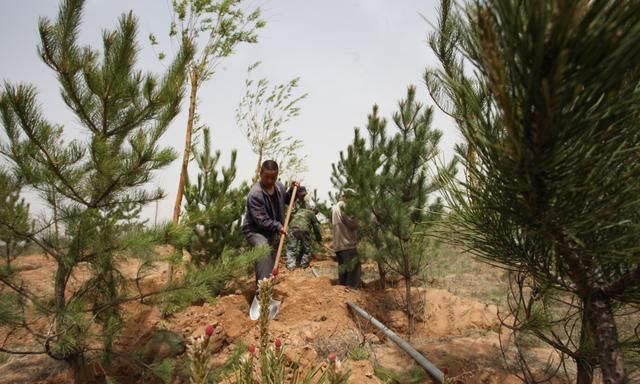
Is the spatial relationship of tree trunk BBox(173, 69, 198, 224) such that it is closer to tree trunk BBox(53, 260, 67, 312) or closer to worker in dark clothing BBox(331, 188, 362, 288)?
tree trunk BBox(53, 260, 67, 312)

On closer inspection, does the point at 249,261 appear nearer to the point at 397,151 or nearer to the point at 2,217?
the point at 2,217

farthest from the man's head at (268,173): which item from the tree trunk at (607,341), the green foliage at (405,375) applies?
the tree trunk at (607,341)

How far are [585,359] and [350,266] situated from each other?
14.3 feet

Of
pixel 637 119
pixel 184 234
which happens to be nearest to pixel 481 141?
pixel 637 119

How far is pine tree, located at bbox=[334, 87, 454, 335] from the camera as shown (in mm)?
5059

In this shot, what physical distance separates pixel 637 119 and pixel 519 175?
0.38 metres

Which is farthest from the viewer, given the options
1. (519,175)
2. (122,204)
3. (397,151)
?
(397,151)

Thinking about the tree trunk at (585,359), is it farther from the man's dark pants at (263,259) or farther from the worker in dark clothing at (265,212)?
the worker in dark clothing at (265,212)

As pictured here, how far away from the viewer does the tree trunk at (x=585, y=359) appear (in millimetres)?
1769

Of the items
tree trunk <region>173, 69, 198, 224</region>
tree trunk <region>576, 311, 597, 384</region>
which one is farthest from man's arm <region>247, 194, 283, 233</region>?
tree trunk <region>576, 311, 597, 384</region>

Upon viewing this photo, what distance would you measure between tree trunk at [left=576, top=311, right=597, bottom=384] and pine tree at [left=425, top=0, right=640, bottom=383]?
46 cm

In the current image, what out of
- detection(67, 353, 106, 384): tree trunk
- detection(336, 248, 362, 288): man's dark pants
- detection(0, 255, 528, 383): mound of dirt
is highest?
detection(336, 248, 362, 288): man's dark pants

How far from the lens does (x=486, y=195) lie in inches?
48.7

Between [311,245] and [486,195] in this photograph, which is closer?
[486,195]
